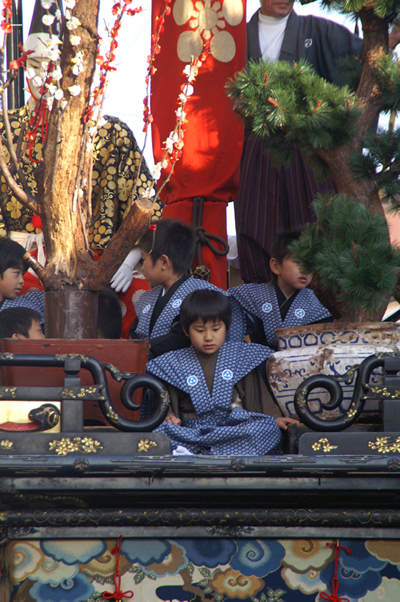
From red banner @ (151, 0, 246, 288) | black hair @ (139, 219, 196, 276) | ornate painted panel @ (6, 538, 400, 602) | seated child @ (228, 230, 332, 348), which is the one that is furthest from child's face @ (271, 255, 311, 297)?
ornate painted panel @ (6, 538, 400, 602)

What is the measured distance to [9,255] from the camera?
2.37 meters

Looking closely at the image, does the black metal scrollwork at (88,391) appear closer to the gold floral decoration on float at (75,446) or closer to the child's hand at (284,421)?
the gold floral decoration on float at (75,446)

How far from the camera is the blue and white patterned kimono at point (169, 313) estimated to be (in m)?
2.10

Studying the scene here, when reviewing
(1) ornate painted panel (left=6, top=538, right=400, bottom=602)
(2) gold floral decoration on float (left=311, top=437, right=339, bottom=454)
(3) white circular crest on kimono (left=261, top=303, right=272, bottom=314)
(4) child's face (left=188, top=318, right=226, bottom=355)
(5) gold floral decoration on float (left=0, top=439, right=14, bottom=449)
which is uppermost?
(3) white circular crest on kimono (left=261, top=303, right=272, bottom=314)

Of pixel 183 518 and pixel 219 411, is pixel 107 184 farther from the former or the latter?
pixel 183 518

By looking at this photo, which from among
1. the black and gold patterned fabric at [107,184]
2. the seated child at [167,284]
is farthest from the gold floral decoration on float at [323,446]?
the black and gold patterned fabric at [107,184]

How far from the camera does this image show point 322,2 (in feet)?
5.95

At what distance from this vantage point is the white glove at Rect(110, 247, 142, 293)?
253 centimetres

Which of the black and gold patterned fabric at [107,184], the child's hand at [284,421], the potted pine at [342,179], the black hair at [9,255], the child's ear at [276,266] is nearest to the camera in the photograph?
the potted pine at [342,179]

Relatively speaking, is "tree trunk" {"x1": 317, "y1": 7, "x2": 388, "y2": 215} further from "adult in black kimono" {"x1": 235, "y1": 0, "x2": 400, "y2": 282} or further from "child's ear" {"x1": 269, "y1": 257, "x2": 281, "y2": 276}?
"adult in black kimono" {"x1": 235, "y1": 0, "x2": 400, "y2": 282}

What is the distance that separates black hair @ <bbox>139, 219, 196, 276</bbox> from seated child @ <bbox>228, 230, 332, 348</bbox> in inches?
8.0

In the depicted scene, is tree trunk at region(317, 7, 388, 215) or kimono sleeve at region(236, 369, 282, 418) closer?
tree trunk at region(317, 7, 388, 215)

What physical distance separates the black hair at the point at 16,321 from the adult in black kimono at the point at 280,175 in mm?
964

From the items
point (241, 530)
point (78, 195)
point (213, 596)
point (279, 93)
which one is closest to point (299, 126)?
point (279, 93)
